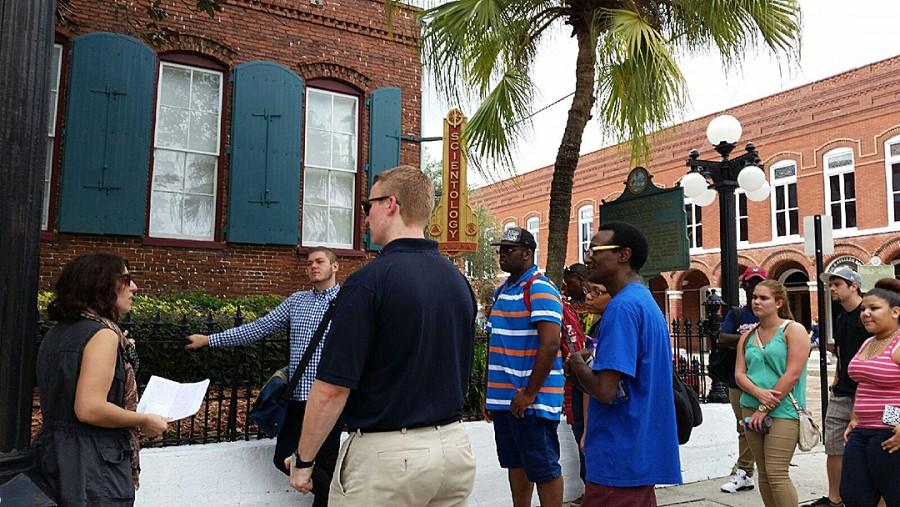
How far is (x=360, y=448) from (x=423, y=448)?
22 centimetres

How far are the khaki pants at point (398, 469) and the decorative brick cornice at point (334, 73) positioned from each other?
841 centimetres

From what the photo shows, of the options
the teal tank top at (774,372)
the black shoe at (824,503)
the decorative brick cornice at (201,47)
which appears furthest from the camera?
the decorative brick cornice at (201,47)

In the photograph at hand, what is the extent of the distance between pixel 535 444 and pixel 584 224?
30873 millimetres

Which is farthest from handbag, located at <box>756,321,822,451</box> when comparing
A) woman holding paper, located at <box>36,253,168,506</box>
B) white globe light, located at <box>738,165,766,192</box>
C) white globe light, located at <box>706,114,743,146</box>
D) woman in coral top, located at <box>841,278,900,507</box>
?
white globe light, located at <box>738,165,766,192</box>

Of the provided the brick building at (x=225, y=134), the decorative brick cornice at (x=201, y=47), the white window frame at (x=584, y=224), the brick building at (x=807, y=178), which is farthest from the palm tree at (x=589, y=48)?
the white window frame at (x=584, y=224)

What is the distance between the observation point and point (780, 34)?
264 inches

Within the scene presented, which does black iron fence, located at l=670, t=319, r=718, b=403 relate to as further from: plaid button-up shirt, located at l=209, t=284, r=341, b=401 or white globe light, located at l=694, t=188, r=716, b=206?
plaid button-up shirt, located at l=209, t=284, r=341, b=401

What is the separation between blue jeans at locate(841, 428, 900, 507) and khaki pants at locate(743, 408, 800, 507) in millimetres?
305

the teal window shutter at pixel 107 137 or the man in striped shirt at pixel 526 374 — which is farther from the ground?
the teal window shutter at pixel 107 137

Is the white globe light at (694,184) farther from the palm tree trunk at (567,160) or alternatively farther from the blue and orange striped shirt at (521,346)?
the blue and orange striped shirt at (521,346)

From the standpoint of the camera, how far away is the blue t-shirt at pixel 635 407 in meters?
2.81

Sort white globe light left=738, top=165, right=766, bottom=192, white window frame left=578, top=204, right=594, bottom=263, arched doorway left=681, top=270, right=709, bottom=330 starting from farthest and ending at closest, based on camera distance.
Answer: white window frame left=578, top=204, right=594, bottom=263, arched doorway left=681, top=270, right=709, bottom=330, white globe light left=738, top=165, right=766, bottom=192

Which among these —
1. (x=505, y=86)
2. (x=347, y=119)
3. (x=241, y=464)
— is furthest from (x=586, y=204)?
(x=241, y=464)

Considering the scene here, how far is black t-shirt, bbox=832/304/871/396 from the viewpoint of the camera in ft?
16.7
